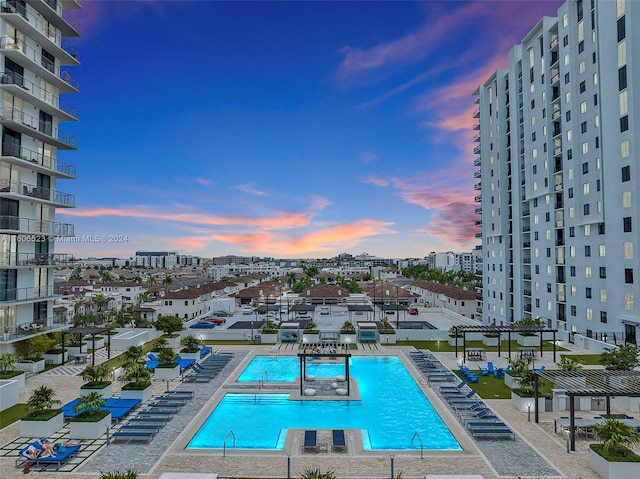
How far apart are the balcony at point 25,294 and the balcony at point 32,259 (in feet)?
7.21

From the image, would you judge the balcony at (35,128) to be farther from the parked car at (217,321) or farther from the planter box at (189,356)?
the parked car at (217,321)

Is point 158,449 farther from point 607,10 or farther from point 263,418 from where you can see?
point 607,10

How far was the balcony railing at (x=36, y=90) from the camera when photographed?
30.9 metres

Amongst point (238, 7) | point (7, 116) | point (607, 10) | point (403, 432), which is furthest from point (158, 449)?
point (607, 10)

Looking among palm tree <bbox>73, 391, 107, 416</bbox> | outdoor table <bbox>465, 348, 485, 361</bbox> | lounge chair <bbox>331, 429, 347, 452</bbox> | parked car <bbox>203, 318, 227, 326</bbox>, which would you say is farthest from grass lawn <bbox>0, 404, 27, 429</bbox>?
outdoor table <bbox>465, 348, 485, 361</bbox>

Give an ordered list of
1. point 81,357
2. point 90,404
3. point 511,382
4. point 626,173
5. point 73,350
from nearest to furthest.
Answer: point 90,404 < point 511,382 < point 81,357 < point 73,350 < point 626,173

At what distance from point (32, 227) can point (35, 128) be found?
896cm

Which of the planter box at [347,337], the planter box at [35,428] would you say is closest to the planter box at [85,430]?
the planter box at [35,428]

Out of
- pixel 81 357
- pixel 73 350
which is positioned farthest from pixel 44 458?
pixel 73 350

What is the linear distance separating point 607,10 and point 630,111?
1222 cm

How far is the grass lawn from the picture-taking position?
21042 mm

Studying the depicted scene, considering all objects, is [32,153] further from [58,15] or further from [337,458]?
[337,458]

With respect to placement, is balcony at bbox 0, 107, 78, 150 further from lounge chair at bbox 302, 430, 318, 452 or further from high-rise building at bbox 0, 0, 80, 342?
lounge chair at bbox 302, 430, 318, 452

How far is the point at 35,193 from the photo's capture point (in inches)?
1332
